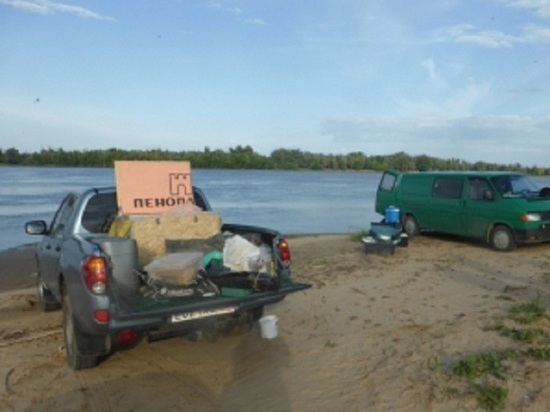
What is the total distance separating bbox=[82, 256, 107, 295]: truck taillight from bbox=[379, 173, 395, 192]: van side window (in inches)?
463

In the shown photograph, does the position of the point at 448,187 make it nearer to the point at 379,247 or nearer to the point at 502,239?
the point at 502,239

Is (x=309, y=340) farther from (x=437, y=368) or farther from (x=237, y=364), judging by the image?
(x=437, y=368)

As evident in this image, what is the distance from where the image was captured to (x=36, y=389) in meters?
4.64

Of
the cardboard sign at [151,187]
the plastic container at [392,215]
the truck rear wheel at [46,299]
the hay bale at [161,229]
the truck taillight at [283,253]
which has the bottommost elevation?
the truck rear wheel at [46,299]

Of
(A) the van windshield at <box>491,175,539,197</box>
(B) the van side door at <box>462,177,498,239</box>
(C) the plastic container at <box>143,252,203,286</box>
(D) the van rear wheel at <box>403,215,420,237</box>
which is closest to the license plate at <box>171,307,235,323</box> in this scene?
(C) the plastic container at <box>143,252,203,286</box>

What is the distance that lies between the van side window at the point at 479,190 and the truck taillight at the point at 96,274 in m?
9.90

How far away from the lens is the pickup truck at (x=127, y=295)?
416 centimetres

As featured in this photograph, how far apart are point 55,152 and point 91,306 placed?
4263 inches

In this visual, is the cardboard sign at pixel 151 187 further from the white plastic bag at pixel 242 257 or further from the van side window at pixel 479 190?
the van side window at pixel 479 190

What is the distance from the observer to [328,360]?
4965 mm

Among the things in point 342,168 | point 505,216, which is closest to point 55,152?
point 342,168

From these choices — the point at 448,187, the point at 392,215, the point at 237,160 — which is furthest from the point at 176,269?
the point at 237,160

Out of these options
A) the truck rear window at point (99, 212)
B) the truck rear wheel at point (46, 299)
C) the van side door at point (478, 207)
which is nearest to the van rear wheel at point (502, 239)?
the van side door at point (478, 207)

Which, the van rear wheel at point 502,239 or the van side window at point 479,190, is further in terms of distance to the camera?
the van side window at point 479,190
